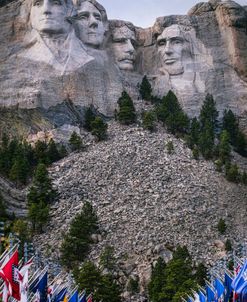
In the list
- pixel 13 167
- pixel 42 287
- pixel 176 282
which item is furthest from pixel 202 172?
pixel 42 287

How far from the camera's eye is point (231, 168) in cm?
7912

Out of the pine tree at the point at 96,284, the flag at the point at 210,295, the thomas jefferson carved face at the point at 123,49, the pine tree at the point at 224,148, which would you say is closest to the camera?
the flag at the point at 210,295

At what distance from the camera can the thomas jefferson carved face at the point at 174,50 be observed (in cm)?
9600

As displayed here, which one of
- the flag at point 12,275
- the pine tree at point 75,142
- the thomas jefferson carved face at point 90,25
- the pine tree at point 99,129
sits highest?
the thomas jefferson carved face at point 90,25

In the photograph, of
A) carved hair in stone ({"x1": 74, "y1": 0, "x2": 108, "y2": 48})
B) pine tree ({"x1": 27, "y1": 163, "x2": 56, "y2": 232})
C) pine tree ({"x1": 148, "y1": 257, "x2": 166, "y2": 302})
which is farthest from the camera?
carved hair in stone ({"x1": 74, "y1": 0, "x2": 108, "y2": 48})

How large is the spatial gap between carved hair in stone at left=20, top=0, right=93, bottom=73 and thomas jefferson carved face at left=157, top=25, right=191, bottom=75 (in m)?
8.86

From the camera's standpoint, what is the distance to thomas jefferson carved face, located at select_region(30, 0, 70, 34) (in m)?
89.9

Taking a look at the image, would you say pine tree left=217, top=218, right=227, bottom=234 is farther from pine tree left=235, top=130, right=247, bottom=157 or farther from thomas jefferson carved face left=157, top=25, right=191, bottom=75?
thomas jefferson carved face left=157, top=25, right=191, bottom=75

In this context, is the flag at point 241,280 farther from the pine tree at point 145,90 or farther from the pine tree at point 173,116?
the pine tree at point 145,90

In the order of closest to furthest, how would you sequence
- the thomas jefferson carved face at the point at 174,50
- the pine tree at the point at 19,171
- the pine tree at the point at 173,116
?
1. the pine tree at the point at 19,171
2. the pine tree at the point at 173,116
3. the thomas jefferson carved face at the point at 174,50

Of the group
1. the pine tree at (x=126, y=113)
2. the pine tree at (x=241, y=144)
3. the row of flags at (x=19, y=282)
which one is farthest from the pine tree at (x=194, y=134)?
the row of flags at (x=19, y=282)

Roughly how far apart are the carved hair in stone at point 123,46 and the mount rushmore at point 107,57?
0.09m

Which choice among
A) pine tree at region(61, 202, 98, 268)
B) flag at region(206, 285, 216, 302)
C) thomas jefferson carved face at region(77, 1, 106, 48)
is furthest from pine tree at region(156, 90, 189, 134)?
flag at region(206, 285, 216, 302)

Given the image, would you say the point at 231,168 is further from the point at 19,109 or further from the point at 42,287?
the point at 42,287
